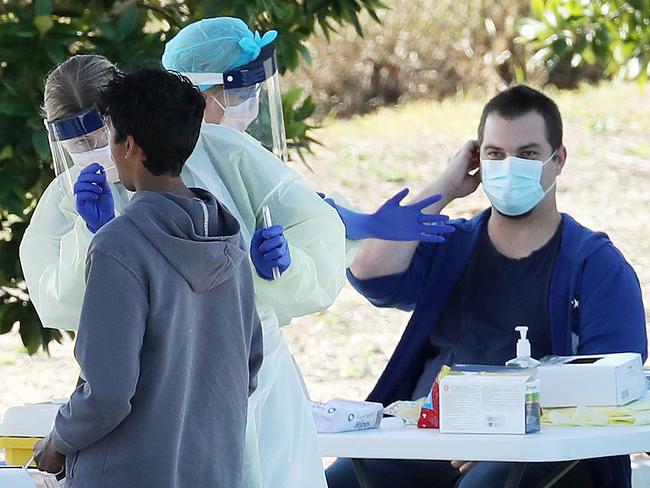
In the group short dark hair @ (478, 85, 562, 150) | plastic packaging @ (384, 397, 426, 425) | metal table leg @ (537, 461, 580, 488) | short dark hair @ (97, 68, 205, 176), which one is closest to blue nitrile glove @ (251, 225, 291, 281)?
short dark hair @ (97, 68, 205, 176)

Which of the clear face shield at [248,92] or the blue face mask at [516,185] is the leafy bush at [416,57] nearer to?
the blue face mask at [516,185]

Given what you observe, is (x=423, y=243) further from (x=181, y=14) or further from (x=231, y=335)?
(x=231, y=335)

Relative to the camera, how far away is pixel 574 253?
10.8ft

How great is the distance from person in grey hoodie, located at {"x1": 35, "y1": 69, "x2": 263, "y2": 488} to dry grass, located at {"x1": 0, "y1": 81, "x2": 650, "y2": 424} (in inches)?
171

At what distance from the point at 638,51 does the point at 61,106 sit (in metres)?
2.81

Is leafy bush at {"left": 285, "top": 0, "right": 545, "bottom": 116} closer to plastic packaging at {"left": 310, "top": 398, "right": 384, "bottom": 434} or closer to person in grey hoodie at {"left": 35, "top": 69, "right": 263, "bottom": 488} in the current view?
plastic packaging at {"left": 310, "top": 398, "right": 384, "bottom": 434}

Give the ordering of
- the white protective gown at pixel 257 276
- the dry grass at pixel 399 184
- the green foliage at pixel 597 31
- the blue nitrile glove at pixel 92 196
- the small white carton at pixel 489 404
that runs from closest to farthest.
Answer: the blue nitrile glove at pixel 92 196, the white protective gown at pixel 257 276, the small white carton at pixel 489 404, the green foliage at pixel 597 31, the dry grass at pixel 399 184

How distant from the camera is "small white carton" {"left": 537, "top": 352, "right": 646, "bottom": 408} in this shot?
287 cm

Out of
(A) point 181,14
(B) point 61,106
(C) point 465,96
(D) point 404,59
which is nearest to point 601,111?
(C) point 465,96

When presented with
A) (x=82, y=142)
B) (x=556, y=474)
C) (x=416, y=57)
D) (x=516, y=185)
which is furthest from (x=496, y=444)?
(x=416, y=57)

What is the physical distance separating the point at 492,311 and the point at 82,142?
132 centimetres

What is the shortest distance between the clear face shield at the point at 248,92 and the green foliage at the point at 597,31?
2.10 metres

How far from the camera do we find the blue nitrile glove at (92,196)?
230cm

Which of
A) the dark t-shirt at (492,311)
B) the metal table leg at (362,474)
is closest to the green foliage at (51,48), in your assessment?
the dark t-shirt at (492,311)
